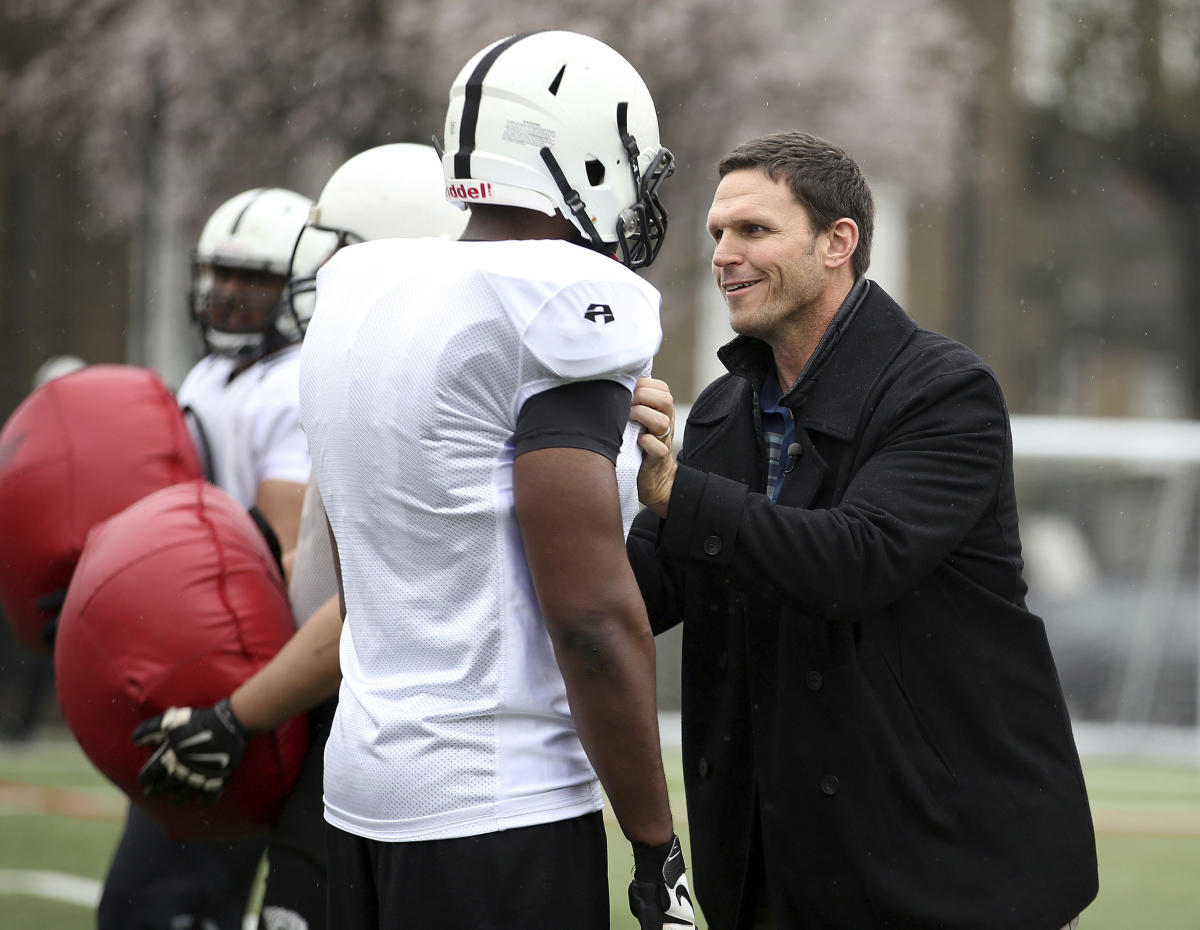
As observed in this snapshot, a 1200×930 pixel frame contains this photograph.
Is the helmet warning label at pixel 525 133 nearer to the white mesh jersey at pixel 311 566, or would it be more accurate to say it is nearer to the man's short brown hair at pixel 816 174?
the man's short brown hair at pixel 816 174

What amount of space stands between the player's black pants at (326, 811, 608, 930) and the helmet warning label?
0.95 meters

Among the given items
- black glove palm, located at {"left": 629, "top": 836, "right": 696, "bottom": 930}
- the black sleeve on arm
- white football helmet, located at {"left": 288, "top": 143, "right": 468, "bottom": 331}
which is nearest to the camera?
the black sleeve on arm

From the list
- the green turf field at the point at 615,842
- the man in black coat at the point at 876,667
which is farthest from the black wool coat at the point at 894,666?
the green turf field at the point at 615,842

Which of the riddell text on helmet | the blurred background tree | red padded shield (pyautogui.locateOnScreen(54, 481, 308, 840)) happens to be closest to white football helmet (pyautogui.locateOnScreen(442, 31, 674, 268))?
the riddell text on helmet

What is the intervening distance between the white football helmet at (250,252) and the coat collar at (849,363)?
1465mm

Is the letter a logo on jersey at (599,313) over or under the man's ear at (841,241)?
under

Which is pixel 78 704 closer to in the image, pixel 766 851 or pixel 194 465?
pixel 194 465

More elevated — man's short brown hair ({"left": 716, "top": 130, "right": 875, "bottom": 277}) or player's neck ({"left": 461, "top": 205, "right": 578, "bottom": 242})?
man's short brown hair ({"left": 716, "top": 130, "right": 875, "bottom": 277})

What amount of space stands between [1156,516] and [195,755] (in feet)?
32.4

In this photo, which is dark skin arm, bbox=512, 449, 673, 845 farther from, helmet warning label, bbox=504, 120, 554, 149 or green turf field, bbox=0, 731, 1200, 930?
green turf field, bbox=0, 731, 1200, 930

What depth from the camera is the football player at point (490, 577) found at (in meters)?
2.14

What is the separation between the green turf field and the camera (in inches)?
240

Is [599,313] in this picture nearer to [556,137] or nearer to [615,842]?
[556,137]

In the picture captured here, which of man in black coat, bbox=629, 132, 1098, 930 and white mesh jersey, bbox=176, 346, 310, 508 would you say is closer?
man in black coat, bbox=629, 132, 1098, 930
